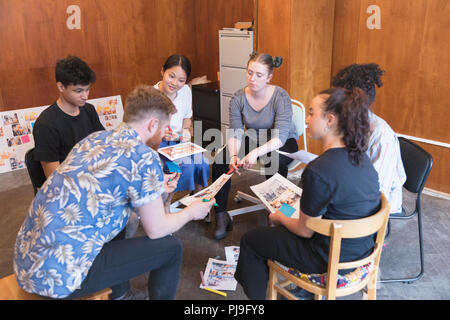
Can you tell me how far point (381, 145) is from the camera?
2340 mm

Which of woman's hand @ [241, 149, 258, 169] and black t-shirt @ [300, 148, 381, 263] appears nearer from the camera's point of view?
black t-shirt @ [300, 148, 381, 263]

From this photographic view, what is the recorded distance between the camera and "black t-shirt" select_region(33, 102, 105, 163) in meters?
2.52

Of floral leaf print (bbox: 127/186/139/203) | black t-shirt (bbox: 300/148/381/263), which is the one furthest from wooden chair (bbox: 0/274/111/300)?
black t-shirt (bbox: 300/148/381/263)

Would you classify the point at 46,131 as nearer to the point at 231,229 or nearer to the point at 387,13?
the point at 231,229

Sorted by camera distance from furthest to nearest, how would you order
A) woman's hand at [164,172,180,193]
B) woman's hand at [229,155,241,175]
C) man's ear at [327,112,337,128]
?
1. woman's hand at [229,155,241,175]
2. woman's hand at [164,172,180,193]
3. man's ear at [327,112,337,128]

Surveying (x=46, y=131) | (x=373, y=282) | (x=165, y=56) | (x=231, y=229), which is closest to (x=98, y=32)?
(x=165, y=56)

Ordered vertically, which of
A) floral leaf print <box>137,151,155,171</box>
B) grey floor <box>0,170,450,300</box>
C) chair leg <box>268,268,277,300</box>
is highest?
floral leaf print <box>137,151,155,171</box>

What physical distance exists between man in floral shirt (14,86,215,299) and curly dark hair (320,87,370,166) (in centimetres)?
80

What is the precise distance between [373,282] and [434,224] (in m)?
1.64

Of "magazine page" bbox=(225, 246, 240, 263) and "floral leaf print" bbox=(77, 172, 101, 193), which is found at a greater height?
"floral leaf print" bbox=(77, 172, 101, 193)

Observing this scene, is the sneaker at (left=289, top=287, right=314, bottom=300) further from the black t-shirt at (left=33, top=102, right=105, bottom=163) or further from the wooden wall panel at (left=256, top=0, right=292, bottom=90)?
the wooden wall panel at (left=256, top=0, right=292, bottom=90)

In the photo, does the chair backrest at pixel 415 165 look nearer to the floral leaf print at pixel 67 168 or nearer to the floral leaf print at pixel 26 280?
the floral leaf print at pixel 67 168

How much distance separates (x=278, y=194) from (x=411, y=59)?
6.92 feet

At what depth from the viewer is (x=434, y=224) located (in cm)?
331
